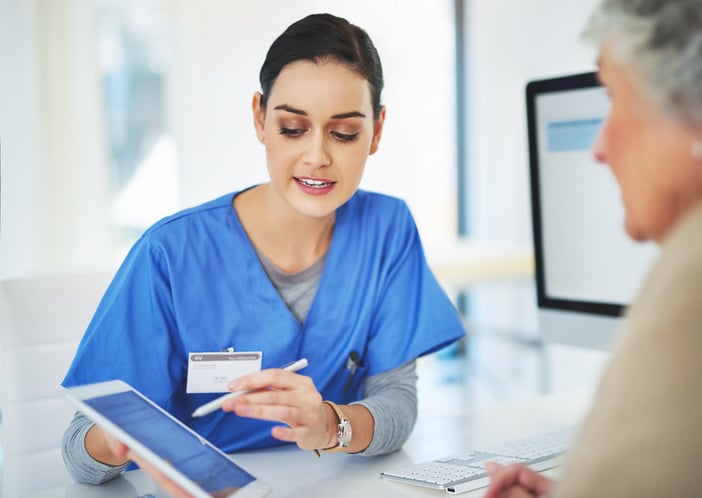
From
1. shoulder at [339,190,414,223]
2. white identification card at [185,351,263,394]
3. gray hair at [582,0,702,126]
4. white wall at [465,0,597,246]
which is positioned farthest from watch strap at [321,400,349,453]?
A: white wall at [465,0,597,246]

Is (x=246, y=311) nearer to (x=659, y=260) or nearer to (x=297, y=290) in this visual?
(x=297, y=290)

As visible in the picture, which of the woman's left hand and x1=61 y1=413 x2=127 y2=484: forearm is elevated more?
the woman's left hand

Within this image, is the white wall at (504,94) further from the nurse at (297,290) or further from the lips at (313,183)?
the lips at (313,183)

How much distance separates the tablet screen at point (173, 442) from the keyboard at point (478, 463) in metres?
0.23

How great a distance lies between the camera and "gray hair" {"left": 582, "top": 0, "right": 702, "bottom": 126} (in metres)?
0.64

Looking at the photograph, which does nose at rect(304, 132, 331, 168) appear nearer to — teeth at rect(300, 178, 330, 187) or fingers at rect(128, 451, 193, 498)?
teeth at rect(300, 178, 330, 187)

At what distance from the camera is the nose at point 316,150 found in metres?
1.12

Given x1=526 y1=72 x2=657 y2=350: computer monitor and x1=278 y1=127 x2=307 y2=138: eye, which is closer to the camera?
x1=278 y1=127 x2=307 y2=138: eye

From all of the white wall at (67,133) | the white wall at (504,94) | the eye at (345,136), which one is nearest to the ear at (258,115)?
the eye at (345,136)

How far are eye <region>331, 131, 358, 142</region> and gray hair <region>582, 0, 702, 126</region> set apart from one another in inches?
20.3

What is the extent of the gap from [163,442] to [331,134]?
19.5 inches

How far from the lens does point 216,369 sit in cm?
111

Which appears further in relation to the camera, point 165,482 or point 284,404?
point 284,404

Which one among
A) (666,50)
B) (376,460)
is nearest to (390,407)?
(376,460)
